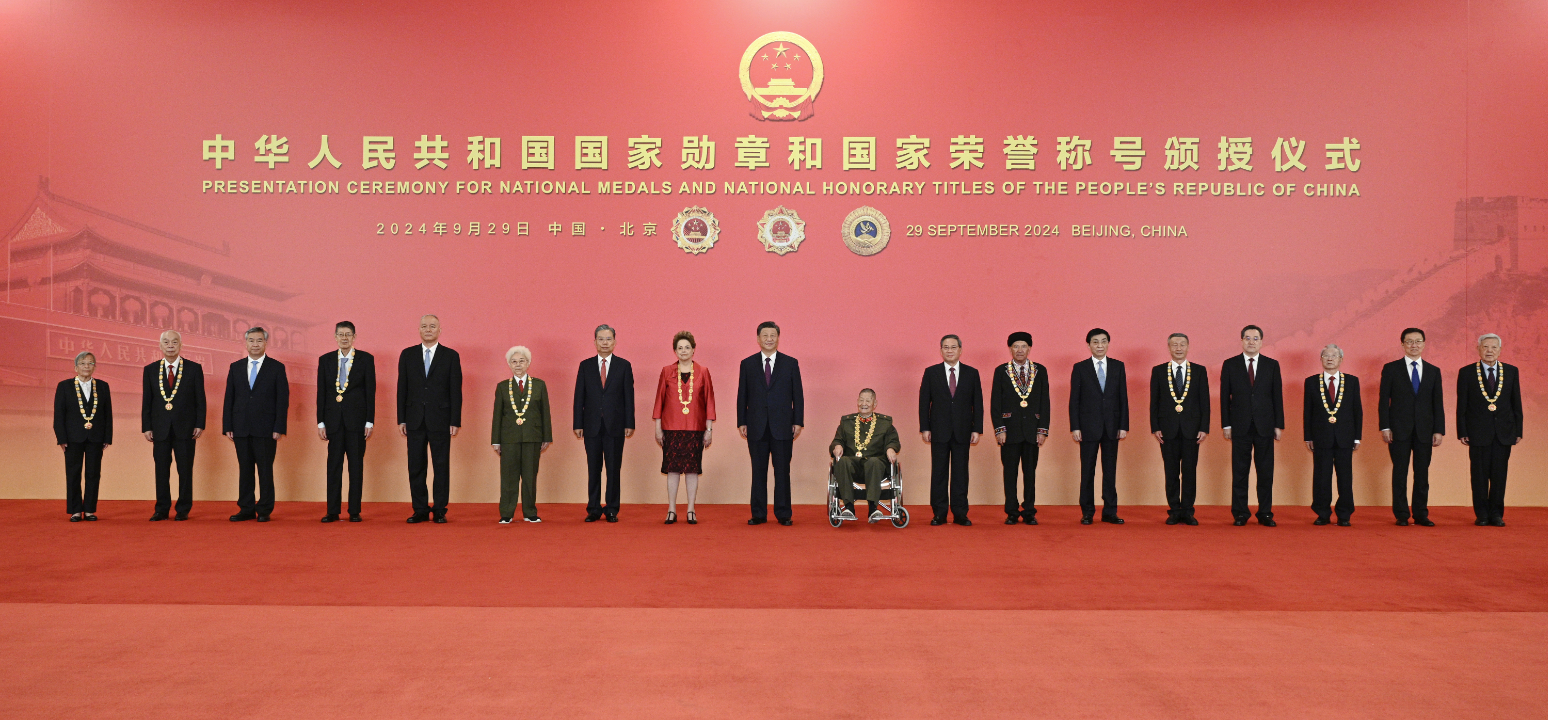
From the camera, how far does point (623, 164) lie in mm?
7703

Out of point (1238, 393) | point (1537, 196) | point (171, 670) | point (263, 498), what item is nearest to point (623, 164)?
point (263, 498)

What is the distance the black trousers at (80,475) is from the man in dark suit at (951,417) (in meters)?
5.87

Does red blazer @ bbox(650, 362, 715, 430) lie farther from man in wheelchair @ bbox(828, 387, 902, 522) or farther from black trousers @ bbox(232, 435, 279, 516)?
black trousers @ bbox(232, 435, 279, 516)

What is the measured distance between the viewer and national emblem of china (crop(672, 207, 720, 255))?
7.70 meters

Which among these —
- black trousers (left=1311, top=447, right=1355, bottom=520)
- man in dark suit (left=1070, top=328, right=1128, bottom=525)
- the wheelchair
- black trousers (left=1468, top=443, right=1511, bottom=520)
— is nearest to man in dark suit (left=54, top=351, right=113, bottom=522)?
the wheelchair

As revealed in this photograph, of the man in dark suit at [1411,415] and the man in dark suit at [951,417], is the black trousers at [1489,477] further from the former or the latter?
the man in dark suit at [951,417]

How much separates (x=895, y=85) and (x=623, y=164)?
2.35m

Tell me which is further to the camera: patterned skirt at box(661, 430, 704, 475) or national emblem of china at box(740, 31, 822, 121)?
national emblem of china at box(740, 31, 822, 121)

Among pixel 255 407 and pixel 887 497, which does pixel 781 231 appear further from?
pixel 255 407

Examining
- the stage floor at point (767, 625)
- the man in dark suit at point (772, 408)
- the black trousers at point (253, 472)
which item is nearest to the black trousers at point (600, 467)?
the stage floor at point (767, 625)

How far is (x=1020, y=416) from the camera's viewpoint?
6.68 metres

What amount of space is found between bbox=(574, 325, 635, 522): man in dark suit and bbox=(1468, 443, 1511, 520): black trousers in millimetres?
6076

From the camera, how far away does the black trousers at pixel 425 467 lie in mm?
6578

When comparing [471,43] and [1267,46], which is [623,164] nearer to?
[471,43]
